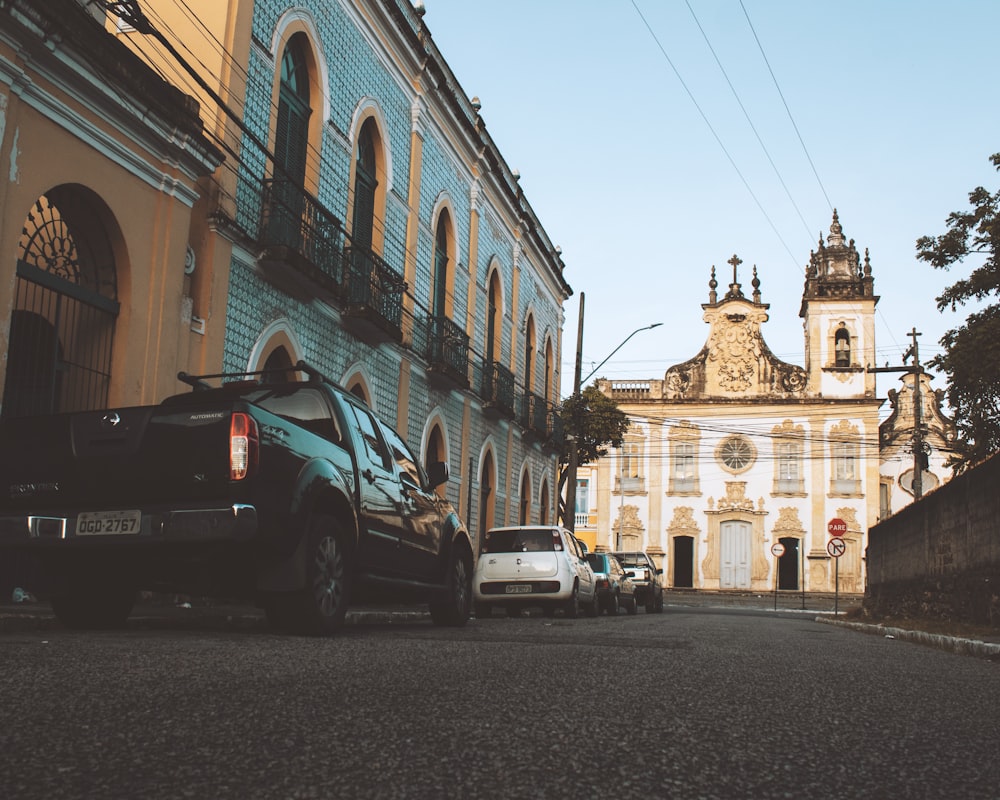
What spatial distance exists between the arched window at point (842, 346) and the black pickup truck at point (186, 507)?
4733cm

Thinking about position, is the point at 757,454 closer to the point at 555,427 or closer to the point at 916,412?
the point at 916,412

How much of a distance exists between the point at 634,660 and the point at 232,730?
152 inches

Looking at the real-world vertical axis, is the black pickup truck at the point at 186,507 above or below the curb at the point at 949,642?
above

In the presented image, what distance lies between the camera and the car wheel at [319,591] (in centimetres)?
775

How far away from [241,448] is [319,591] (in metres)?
1.47

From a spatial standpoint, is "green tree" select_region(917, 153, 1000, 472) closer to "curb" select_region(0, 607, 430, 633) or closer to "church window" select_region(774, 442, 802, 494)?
"curb" select_region(0, 607, 430, 633)

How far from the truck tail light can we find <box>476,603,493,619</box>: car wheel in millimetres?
10311

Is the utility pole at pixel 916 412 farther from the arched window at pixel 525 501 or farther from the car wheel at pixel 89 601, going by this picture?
the car wheel at pixel 89 601

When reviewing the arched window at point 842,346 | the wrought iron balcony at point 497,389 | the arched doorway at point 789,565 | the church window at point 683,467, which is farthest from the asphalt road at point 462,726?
the arched window at point 842,346

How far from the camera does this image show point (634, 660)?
6801mm

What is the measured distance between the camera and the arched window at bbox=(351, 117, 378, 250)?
17.9m

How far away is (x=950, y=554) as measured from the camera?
15023mm

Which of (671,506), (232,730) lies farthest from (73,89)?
(671,506)

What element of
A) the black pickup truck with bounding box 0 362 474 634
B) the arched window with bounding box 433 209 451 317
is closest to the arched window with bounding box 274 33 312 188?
the arched window with bounding box 433 209 451 317
